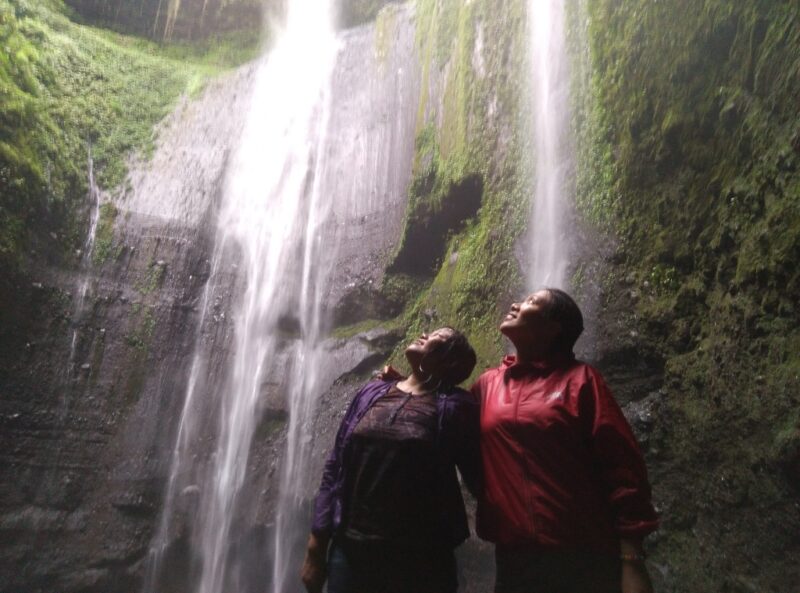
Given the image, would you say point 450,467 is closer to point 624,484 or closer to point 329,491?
point 329,491

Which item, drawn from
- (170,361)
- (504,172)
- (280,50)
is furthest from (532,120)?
(280,50)

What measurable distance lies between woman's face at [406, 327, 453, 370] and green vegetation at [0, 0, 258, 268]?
22.9ft

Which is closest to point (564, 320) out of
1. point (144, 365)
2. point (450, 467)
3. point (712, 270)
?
point (450, 467)

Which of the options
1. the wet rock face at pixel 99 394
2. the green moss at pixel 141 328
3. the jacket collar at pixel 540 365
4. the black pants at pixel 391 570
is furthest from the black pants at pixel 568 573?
the green moss at pixel 141 328

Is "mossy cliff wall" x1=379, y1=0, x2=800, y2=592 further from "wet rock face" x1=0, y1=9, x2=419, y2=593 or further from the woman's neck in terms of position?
"wet rock face" x1=0, y1=9, x2=419, y2=593

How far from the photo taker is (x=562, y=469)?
1932 millimetres

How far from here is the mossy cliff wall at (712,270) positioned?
2.91 metres

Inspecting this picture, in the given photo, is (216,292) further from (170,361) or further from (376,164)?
(376,164)

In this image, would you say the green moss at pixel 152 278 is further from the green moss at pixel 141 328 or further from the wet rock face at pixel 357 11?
the wet rock face at pixel 357 11

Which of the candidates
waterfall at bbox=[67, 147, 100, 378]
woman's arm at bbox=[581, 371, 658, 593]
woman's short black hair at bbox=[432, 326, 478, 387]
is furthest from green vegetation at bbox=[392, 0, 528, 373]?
waterfall at bbox=[67, 147, 100, 378]

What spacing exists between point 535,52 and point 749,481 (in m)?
4.70

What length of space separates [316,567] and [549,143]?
4421mm

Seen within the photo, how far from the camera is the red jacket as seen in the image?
183 cm

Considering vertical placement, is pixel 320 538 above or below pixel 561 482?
below
